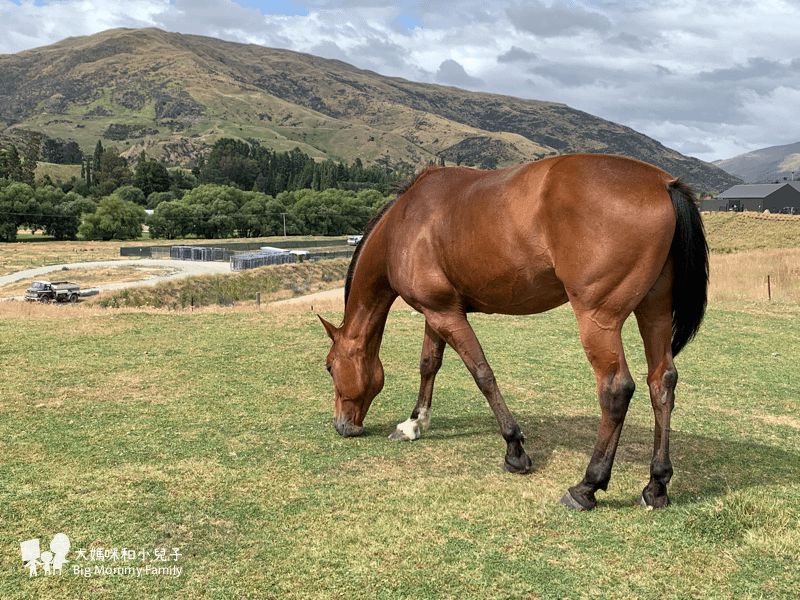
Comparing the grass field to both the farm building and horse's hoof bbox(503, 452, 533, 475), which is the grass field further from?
the farm building

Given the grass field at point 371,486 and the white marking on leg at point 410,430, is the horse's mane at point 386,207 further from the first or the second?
the grass field at point 371,486

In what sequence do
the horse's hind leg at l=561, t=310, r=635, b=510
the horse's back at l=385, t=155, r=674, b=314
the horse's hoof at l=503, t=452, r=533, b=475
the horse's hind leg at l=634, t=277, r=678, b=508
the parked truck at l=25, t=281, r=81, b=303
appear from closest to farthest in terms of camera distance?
the horse's back at l=385, t=155, r=674, b=314 < the horse's hind leg at l=561, t=310, r=635, b=510 < the horse's hind leg at l=634, t=277, r=678, b=508 < the horse's hoof at l=503, t=452, r=533, b=475 < the parked truck at l=25, t=281, r=81, b=303

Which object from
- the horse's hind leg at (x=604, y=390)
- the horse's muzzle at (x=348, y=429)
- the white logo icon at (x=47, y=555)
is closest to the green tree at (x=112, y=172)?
the horse's muzzle at (x=348, y=429)

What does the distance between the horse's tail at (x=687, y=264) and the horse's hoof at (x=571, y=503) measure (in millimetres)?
1952

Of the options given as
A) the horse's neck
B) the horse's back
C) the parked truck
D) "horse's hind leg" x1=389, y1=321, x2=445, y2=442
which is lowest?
the parked truck

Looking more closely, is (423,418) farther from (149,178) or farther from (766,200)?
(149,178)

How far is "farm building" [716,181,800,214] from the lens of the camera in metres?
114

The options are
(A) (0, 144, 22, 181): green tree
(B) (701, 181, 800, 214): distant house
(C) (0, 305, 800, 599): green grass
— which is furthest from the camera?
(A) (0, 144, 22, 181): green tree

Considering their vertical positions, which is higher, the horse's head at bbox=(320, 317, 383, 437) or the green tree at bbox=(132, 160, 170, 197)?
the green tree at bbox=(132, 160, 170, 197)

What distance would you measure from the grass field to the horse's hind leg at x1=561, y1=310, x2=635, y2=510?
251 mm

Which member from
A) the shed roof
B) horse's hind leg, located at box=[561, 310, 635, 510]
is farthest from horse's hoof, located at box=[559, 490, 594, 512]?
the shed roof

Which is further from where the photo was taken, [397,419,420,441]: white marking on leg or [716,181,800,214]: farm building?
[716,181,800,214]: farm building

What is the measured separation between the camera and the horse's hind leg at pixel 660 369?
18.7ft

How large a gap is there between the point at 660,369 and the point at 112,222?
372ft
